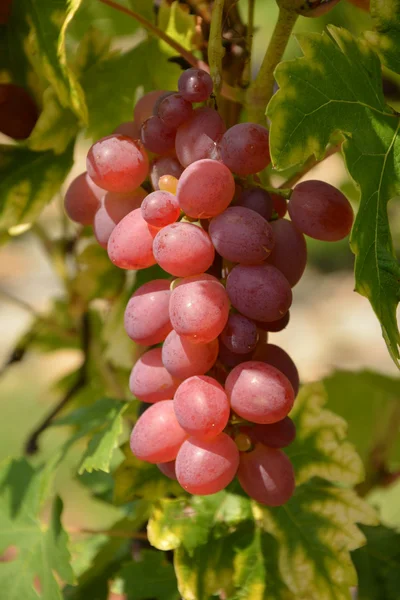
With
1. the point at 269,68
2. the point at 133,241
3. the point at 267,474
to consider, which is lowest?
the point at 267,474

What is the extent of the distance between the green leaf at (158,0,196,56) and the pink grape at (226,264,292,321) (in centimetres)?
25

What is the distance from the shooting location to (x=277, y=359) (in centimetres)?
48

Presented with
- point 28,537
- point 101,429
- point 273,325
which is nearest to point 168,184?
point 273,325

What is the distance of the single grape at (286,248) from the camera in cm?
46

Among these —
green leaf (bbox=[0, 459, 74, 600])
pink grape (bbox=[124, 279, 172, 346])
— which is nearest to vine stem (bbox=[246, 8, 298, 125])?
pink grape (bbox=[124, 279, 172, 346])

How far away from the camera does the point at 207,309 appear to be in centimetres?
43

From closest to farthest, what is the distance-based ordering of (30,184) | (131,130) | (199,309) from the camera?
1. (199,309)
2. (131,130)
3. (30,184)

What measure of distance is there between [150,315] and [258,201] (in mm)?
107

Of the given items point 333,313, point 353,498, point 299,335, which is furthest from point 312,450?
point 333,313

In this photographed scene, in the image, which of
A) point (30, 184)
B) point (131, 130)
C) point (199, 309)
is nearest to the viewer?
point (199, 309)

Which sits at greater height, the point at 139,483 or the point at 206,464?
the point at 206,464

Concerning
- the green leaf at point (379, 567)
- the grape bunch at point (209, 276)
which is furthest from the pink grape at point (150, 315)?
the green leaf at point (379, 567)

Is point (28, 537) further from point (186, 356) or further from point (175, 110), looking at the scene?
point (175, 110)

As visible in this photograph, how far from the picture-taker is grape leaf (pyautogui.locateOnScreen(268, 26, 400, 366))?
403 mm
